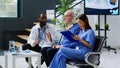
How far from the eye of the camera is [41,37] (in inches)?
216

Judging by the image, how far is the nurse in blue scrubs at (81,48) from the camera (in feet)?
14.0

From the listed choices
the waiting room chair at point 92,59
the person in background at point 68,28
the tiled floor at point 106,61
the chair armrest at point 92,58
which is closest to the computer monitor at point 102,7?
the tiled floor at point 106,61

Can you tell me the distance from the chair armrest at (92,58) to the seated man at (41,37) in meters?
1.31

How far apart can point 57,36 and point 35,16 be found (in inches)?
150

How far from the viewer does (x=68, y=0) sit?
301 inches

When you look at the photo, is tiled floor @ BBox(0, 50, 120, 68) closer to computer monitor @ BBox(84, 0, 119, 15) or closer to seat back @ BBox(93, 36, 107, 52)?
computer monitor @ BBox(84, 0, 119, 15)

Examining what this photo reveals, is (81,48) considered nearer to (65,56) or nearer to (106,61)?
(65,56)

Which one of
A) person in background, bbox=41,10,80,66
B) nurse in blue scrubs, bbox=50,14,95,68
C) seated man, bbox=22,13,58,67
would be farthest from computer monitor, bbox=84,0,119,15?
nurse in blue scrubs, bbox=50,14,95,68

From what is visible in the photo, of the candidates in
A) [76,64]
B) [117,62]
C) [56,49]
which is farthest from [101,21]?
[76,64]

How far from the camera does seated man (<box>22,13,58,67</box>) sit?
5.39m

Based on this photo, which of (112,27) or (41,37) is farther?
(112,27)

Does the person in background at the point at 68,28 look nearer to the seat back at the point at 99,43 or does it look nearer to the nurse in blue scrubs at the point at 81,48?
the nurse in blue scrubs at the point at 81,48

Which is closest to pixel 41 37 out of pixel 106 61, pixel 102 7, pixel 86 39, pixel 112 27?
pixel 86 39

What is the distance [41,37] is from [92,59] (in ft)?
5.05
